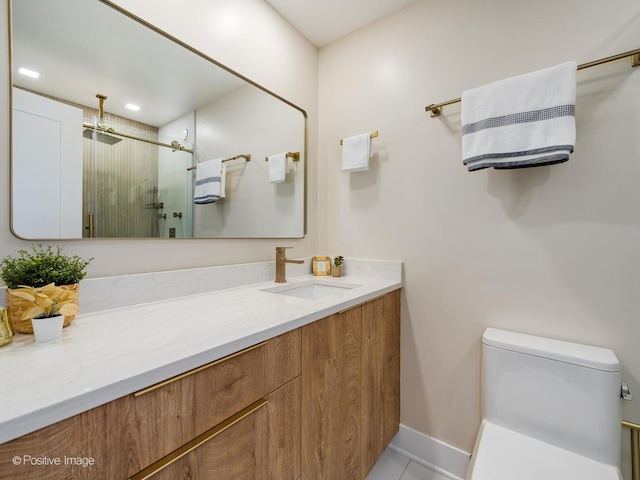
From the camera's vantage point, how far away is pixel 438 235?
1.49 meters

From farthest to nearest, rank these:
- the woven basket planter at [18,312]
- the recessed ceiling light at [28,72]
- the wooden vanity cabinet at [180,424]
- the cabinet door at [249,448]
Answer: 1. the recessed ceiling light at [28,72]
2. the woven basket planter at [18,312]
3. the cabinet door at [249,448]
4. the wooden vanity cabinet at [180,424]

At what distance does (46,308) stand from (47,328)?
0.05 metres

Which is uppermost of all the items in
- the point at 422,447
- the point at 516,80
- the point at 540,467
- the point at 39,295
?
the point at 516,80

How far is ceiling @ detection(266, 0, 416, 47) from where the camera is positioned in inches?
62.0

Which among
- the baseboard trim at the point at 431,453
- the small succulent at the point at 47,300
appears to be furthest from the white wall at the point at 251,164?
the baseboard trim at the point at 431,453

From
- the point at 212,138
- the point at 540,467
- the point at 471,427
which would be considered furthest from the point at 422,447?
the point at 212,138

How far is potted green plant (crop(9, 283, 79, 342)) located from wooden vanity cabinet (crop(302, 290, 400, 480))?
64cm

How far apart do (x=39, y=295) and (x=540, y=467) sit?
60.8 inches

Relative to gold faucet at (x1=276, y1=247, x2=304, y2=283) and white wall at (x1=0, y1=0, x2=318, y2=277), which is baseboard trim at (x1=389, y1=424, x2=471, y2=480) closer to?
gold faucet at (x1=276, y1=247, x2=304, y2=283)

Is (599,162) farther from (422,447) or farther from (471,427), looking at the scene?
(422,447)

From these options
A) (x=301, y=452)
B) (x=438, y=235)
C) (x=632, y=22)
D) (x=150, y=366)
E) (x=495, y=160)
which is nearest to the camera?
(x=150, y=366)

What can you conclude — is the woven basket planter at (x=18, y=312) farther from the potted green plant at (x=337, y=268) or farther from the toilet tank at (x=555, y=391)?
the toilet tank at (x=555, y=391)

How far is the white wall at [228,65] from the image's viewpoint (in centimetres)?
86

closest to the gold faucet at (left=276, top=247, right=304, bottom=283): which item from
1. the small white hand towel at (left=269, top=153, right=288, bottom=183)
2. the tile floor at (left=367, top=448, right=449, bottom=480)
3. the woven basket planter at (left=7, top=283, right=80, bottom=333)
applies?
the small white hand towel at (left=269, top=153, right=288, bottom=183)
